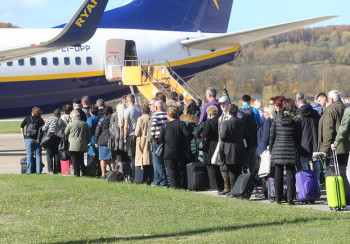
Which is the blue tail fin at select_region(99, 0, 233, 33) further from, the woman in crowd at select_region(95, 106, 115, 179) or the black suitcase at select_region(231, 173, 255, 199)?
the black suitcase at select_region(231, 173, 255, 199)

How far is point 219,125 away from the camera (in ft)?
39.6

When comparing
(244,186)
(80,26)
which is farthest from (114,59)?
(244,186)

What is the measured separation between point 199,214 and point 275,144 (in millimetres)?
2077

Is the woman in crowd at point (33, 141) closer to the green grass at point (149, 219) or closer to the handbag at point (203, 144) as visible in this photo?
the green grass at point (149, 219)

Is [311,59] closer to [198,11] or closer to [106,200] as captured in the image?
[198,11]

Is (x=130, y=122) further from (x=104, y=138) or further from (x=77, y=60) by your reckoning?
(x=77, y=60)

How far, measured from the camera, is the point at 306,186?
1057cm

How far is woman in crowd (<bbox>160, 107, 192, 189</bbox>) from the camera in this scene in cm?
1254

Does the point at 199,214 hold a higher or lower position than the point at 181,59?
lower

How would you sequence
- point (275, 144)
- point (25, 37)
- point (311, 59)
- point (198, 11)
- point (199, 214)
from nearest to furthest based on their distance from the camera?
point (199, 214) < point (275, 144) < point (25, 37) < point (198, 11) < point (311, 59)

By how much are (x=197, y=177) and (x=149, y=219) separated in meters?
3.70

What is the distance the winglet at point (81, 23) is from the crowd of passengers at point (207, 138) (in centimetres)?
191

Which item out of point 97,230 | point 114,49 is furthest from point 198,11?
point 97,230

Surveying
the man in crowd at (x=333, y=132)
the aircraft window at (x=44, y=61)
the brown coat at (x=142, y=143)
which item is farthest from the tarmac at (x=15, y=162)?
the aircraft window at (x=44, y=61)
